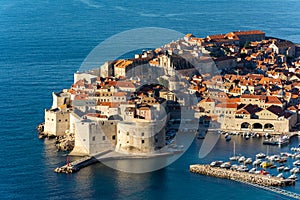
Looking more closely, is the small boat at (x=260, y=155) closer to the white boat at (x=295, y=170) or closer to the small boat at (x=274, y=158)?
the small boat at (x=274, y=158)

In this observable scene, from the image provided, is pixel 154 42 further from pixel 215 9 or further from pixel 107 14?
pixel 215 9

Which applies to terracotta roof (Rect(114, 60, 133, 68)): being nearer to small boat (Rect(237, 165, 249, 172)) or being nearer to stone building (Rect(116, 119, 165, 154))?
stone building (Rect(116, 119, 165, 154))

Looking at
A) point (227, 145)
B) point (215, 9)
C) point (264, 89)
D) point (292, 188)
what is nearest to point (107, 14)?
point (215, 9)

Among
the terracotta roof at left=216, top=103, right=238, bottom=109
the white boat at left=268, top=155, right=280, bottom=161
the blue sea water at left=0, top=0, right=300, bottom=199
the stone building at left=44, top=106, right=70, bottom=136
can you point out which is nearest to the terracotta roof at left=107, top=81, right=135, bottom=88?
the blue sea water at left=0, top=0, right=300, bottom=199

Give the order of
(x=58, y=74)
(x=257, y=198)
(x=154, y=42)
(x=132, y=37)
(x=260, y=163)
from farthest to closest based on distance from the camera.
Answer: (x=132, y=37), (x=154, y=42), (x=58, y=74), (x=260, y=163), (x=257, y=198)

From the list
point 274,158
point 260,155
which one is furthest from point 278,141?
point 274,158

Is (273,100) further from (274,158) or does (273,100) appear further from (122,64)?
(122,64)

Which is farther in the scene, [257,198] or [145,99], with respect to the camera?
[145,99]
